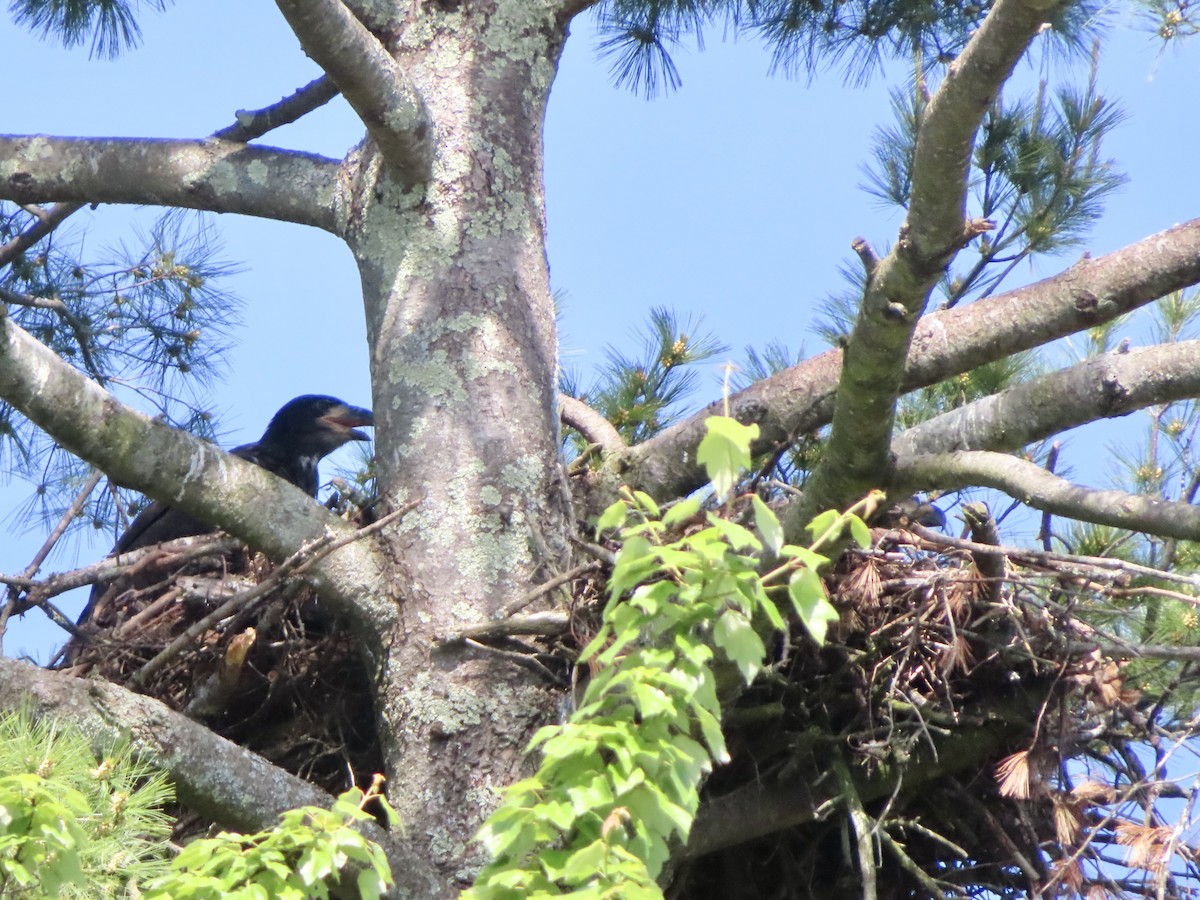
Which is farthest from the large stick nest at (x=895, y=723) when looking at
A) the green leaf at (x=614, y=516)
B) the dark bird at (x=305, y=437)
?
the dark bird at (x=305, y=437)

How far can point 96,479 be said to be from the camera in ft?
18.8

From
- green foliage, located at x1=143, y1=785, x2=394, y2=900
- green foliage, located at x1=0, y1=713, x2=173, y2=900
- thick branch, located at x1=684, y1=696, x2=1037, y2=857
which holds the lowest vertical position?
green foliage, located at x1=143, y1=785, x2=394, y2=900

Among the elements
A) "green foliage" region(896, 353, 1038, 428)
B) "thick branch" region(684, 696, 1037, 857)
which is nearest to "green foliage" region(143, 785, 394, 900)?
"thick branch" region(684, 696, 1037, 857)

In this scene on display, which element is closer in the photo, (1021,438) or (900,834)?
(1021,438)

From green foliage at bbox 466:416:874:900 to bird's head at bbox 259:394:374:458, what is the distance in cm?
490

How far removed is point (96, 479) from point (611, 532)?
2.48 meters

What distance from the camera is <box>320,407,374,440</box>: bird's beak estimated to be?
23.6ft

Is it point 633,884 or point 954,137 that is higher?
point 954,137

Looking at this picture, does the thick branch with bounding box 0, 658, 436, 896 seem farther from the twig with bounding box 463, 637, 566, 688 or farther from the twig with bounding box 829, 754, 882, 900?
the twig with bounding box 829, 754, 882, 900

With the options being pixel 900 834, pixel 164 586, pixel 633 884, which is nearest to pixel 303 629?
pixel 164 586

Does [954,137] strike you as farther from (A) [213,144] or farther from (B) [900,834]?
(A) [213,144]

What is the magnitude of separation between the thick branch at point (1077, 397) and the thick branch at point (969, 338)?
0.17 meters

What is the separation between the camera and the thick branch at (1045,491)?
9.62 feet

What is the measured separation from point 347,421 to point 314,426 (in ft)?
0.54
